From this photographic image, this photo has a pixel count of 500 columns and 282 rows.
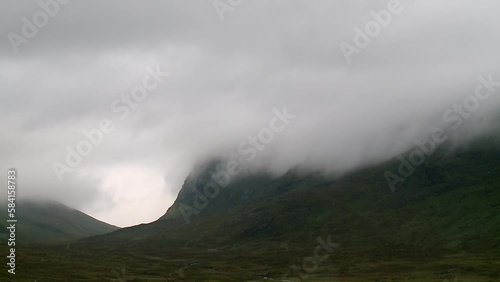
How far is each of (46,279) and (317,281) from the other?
7297 cm

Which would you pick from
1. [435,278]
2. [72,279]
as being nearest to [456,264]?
[435,278]

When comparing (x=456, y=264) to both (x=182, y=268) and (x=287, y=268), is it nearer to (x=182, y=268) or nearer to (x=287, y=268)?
(x=287, y=268)

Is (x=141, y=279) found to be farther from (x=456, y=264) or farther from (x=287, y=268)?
(x=456, y=264)

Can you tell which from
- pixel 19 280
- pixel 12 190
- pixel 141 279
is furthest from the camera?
pixel 141 279

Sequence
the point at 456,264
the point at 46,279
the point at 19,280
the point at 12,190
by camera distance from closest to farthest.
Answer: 1. the point at 12,190
2. the point at 19,280
3. the point at 46,279
4. the point at 456,264

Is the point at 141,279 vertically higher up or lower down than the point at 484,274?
higher up

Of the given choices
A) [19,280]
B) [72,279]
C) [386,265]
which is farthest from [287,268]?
[19,280]

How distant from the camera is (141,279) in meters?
142

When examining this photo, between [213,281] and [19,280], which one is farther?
[213,281]

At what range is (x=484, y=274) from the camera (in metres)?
152

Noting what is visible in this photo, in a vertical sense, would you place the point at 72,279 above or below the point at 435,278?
above

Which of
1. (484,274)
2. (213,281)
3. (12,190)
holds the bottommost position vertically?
(484,274)

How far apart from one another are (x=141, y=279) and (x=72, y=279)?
61.9 feet

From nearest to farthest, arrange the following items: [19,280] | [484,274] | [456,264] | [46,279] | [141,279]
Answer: [19,280]
[46,279]
[141,279]
[484,274]
[456,264]
